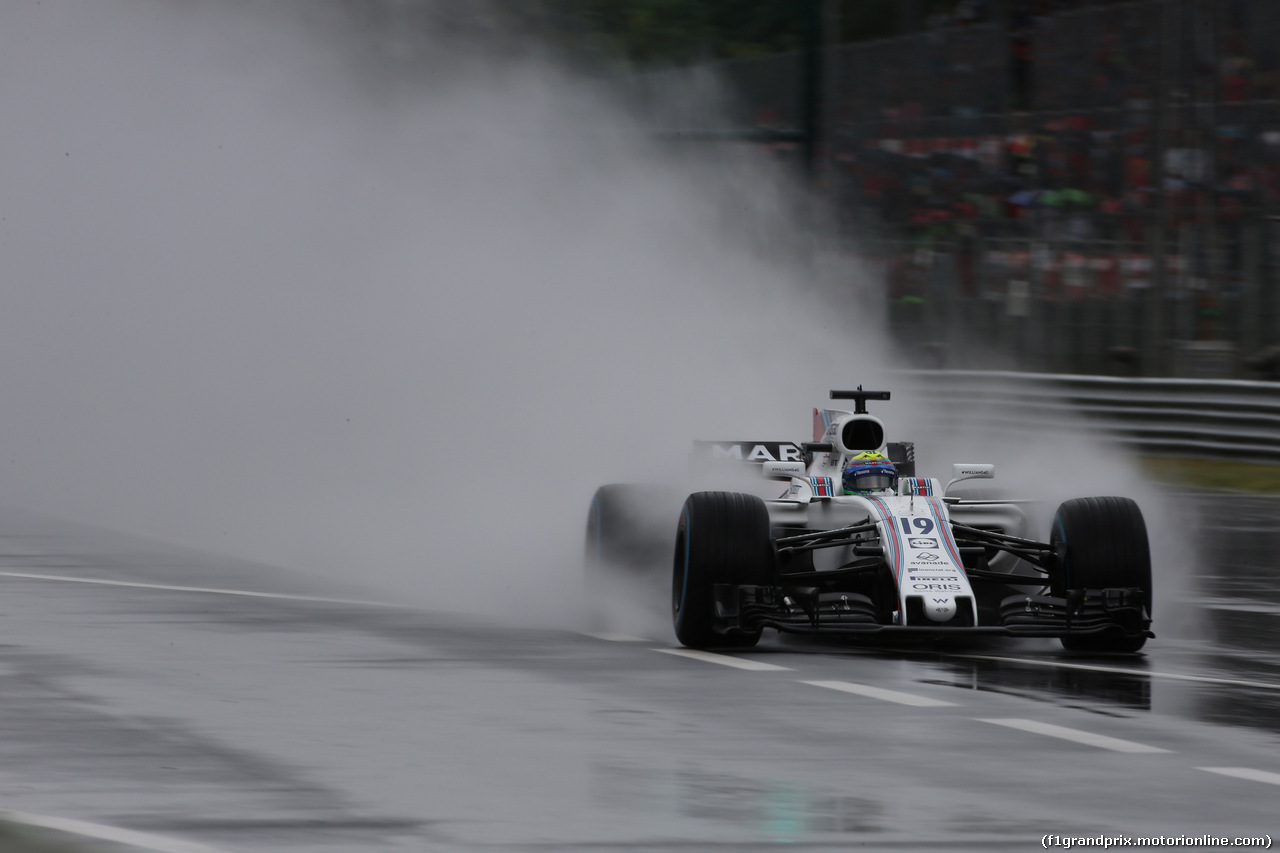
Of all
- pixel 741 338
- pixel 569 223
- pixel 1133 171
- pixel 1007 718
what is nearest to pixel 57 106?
pixel 569 223

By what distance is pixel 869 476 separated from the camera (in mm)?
11719

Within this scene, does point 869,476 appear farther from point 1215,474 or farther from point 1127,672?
point 1215,474

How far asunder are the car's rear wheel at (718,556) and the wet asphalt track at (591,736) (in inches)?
8.8

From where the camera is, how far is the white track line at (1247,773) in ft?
24.3

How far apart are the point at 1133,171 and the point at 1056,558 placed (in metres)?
15.3

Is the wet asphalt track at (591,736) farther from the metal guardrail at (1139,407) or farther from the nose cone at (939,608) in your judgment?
the metal guardrail at (1139,407)

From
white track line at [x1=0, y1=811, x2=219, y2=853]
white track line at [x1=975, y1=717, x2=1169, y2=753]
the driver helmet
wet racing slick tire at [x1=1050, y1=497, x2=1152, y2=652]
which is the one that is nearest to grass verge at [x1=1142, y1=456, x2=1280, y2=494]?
the driver helmet

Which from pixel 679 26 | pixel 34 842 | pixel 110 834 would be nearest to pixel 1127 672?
pixel 110 834

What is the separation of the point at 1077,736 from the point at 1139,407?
1640cm

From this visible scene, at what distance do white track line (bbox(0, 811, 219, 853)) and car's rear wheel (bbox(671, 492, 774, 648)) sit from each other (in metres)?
4.50

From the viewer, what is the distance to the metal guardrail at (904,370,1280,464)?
22594 mm

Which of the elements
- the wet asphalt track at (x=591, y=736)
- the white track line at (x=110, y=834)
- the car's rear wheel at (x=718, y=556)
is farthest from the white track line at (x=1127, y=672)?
the white track line at (x=110, y=834)

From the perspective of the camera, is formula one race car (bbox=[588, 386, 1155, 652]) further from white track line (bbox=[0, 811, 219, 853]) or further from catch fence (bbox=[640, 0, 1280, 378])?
catch fence (bbox=[640, 0, 1280, 378])

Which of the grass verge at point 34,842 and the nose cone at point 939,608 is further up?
the nose cone at point 939,608
